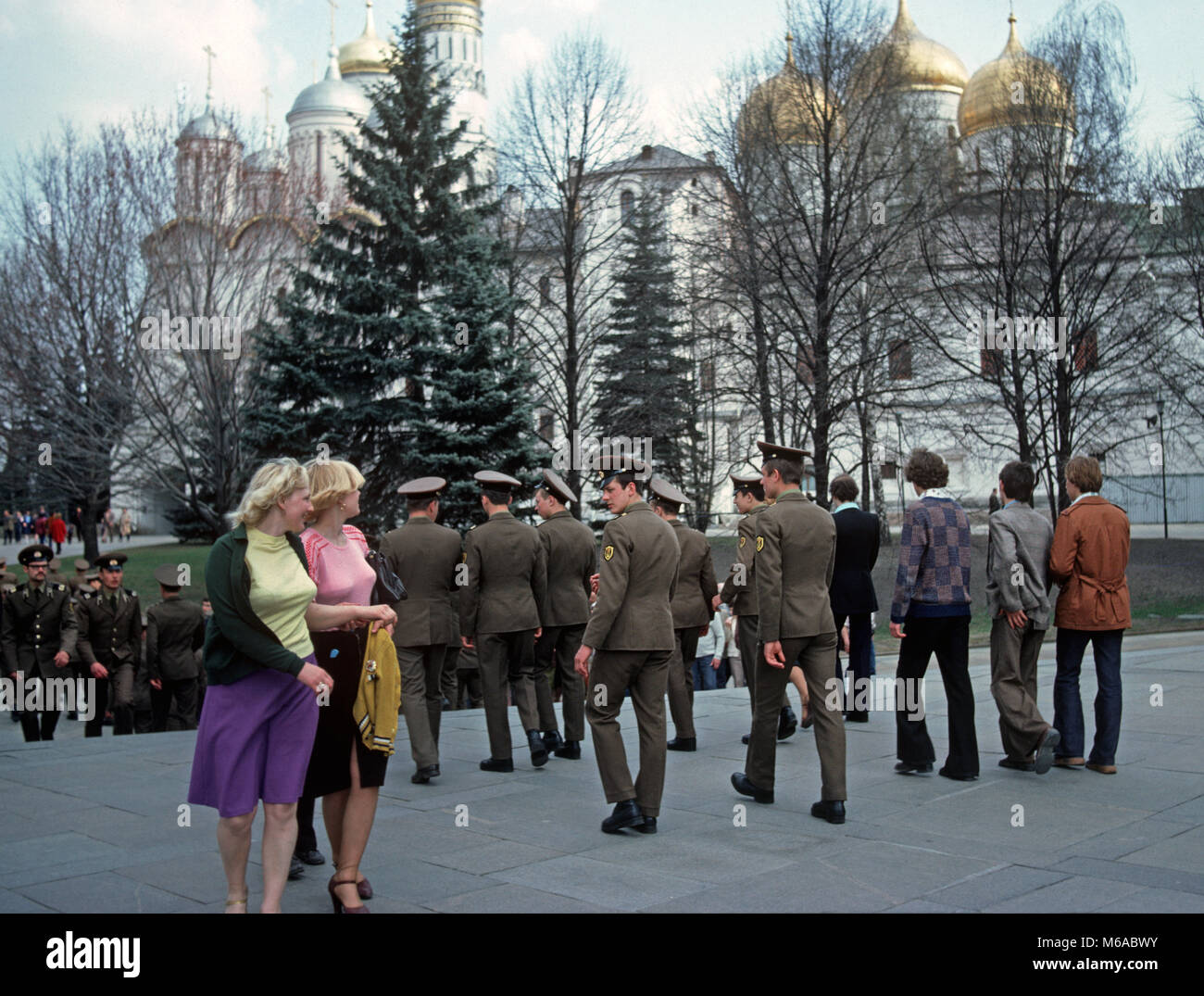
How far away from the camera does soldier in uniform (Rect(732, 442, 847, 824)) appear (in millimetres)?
6645

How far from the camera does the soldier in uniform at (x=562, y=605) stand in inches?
344

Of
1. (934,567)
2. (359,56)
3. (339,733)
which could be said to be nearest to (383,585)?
(339,733)

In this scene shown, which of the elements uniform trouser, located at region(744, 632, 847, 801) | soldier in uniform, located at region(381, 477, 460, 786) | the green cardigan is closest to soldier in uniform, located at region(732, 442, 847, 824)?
uniform trouser, located at region(744, 632, 847, 801)

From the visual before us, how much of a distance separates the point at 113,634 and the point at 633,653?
7326 mm

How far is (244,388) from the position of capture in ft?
82.9

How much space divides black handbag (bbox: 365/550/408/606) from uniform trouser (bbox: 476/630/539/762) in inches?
101

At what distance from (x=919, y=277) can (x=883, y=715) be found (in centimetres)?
1692

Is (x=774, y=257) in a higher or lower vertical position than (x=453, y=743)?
higher

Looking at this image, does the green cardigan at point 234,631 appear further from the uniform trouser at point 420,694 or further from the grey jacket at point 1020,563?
the grey jacket at point 1020,563

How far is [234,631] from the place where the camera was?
4.51m

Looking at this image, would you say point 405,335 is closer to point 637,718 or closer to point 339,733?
point 637,718

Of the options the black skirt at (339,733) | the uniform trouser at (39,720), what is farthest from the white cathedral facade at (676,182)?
the black skirt at (339,733)
